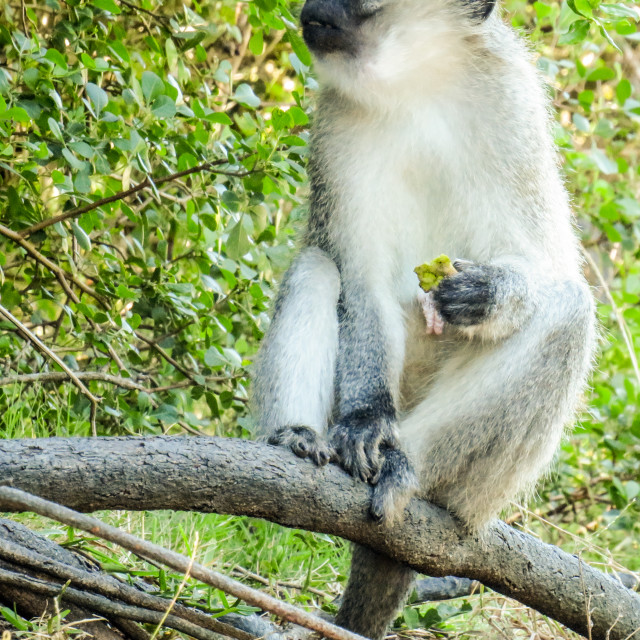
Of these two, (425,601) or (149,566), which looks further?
(425,601)

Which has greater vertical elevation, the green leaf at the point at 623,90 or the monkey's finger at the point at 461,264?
the green leaf at the point at 623,90

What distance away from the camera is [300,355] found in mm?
3764

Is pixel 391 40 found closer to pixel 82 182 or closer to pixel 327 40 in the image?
pixel 327 40

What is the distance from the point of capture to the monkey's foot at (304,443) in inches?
126

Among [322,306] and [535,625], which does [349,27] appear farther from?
[535,625]

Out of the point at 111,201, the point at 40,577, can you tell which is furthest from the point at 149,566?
the point at 111,201

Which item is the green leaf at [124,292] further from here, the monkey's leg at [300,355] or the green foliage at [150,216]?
the monkey's leg at [300,355]

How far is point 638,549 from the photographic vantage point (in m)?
6.69

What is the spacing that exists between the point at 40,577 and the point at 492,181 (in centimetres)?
255

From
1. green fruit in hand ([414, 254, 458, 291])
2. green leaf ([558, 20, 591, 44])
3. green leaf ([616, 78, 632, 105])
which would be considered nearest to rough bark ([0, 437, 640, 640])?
green fruit in hand ([414, 254, 458, 291])

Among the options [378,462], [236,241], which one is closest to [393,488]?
[378,462]

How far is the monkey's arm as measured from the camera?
3578mm

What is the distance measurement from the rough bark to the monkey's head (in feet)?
6.15

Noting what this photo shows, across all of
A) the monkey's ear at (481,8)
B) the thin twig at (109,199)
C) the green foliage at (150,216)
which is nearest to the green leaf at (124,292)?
the green foliage at (150,216)
